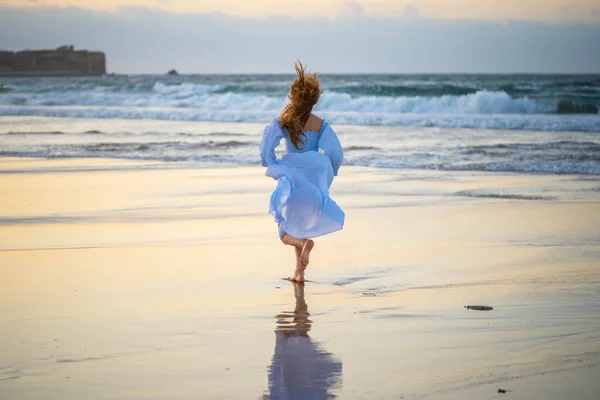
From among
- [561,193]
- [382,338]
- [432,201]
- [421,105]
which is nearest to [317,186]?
[382,338]

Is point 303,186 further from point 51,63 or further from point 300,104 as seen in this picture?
point 51,63

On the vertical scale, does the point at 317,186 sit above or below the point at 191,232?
above

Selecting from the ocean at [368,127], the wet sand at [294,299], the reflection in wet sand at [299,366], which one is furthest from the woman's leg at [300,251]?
the ocean at [368,127]

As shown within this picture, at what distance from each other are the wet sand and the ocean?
16.8 feet

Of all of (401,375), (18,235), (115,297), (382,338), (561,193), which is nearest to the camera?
(401,375)

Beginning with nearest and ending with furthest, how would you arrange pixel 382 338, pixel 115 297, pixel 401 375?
1. pixel 401 375
2. pixel 382 338
3. pixel 115 297

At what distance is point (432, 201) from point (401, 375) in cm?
608

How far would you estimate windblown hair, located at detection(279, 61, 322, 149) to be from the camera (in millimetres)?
6508

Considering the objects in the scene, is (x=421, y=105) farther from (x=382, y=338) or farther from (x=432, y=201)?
(x=382, y=338)

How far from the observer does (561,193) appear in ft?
36.3

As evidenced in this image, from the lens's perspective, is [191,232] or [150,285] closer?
[150,285]

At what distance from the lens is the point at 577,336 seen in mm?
5020

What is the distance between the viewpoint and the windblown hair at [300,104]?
256 inches

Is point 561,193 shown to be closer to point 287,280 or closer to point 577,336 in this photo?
point 287,280
